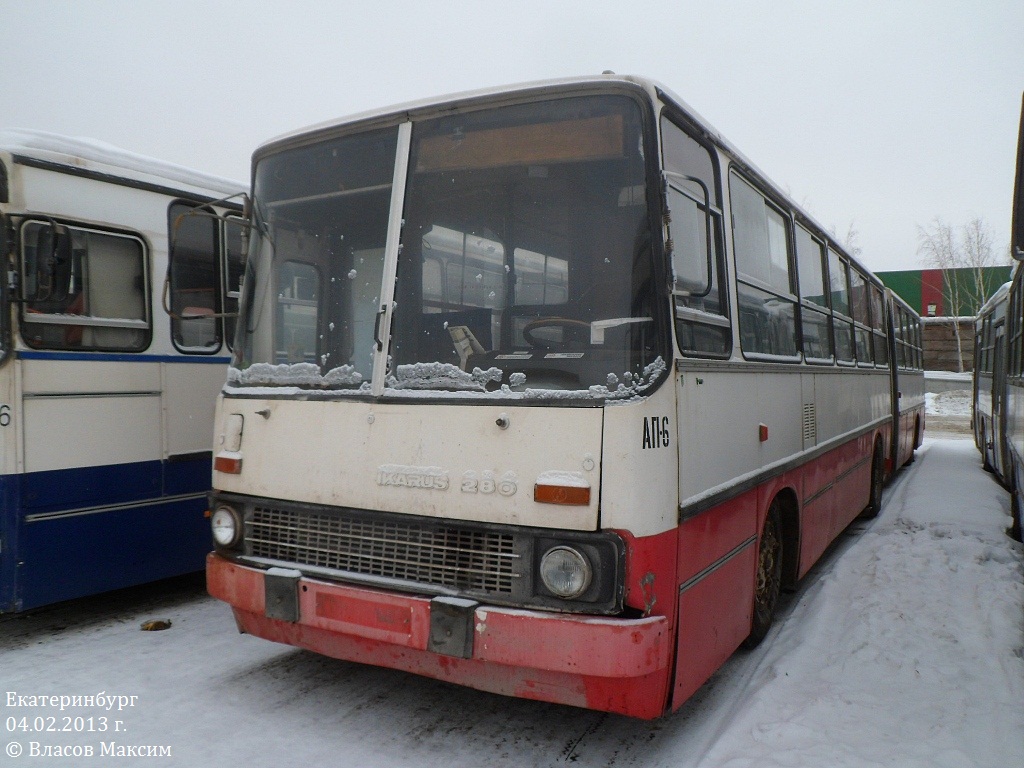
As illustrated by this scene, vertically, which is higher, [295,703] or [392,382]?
[392,382]

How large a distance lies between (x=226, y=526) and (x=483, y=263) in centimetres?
185

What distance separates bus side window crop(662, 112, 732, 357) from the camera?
3428 mm

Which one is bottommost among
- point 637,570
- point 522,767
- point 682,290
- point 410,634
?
point 522,767

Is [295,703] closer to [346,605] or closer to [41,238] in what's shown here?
[346,605]

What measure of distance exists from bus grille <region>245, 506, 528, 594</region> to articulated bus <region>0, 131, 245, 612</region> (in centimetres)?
141

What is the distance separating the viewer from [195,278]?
590 cm

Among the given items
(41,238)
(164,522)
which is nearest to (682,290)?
(41,238)

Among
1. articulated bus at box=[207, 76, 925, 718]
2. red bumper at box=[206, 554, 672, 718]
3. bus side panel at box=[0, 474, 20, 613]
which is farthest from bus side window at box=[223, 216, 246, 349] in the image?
red bumper at box=[206, 554, 672, 718]

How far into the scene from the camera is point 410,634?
131 inches

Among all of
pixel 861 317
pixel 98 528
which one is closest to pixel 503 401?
pixel 98 528

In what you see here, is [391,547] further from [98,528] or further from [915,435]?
[915,435]

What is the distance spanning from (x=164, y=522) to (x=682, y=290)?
4046 mm

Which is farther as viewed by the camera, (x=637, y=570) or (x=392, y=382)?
(x=392, y=382)

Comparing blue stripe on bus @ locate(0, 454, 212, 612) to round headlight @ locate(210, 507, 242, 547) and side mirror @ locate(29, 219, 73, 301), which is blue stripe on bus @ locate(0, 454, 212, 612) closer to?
side mirror @ locate(29, 219, 73, 301)
